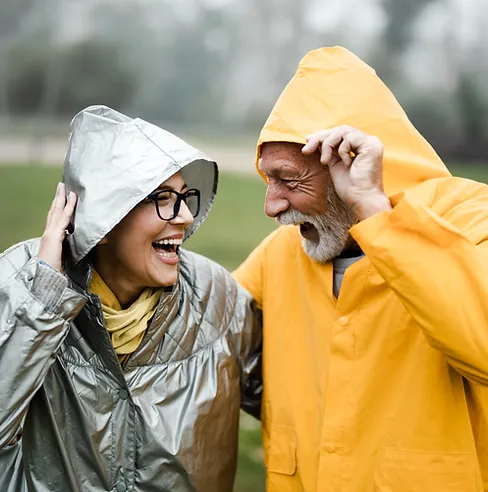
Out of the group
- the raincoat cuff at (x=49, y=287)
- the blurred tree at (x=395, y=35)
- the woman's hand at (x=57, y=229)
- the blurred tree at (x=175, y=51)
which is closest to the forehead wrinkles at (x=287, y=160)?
the woman's hand at (x=57, y=229)

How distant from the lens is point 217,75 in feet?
38.4

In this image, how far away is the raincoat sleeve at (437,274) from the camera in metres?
1.94

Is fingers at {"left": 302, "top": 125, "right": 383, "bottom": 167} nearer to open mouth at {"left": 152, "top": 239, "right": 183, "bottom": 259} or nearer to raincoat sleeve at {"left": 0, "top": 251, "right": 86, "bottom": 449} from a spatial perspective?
open mouth at {"left": 152, "top": 239, "right": 183, "bottom": 259}

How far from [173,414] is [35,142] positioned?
969 centimetres

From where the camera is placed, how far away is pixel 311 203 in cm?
255

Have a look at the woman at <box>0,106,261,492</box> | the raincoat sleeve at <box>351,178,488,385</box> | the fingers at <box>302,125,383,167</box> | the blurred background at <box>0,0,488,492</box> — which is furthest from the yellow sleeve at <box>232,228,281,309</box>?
the blurred background at <box>0,0,488,492</box>

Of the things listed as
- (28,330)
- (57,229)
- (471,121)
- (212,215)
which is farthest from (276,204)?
(471,121)

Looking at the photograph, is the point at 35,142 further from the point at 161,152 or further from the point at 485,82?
the point at 161,152

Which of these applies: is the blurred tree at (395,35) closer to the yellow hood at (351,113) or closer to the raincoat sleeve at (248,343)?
the yellow hood at (351,113)

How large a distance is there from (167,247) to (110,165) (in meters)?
0.33

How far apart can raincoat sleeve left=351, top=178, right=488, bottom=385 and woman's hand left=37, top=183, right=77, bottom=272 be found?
2.70 ft

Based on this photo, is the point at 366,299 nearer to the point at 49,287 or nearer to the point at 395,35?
the point at 49,287

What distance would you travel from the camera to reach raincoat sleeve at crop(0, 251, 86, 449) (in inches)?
81.4

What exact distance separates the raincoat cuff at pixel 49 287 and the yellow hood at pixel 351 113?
85 centimetres
